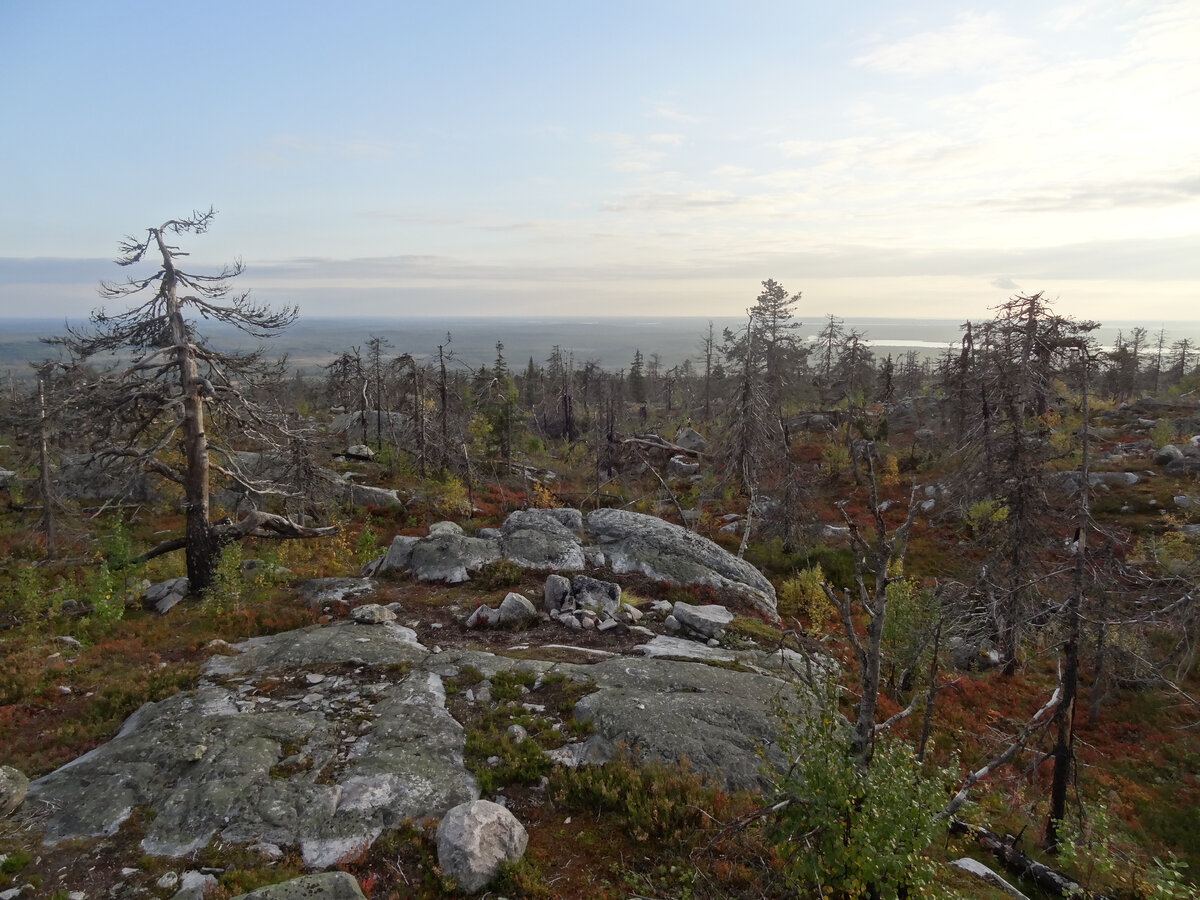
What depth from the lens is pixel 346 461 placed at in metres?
39.0

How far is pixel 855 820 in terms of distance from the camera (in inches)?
213

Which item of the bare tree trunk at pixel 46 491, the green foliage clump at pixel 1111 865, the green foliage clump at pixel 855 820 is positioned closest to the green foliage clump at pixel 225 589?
the bare tree trunk at pixel 46 491

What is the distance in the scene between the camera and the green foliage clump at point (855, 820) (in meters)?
5.14

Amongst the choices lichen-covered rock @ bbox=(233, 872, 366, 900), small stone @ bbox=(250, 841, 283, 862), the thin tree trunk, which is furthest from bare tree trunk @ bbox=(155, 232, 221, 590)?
lichen-covered rock @ bbox=(233, 872, 366, 900)

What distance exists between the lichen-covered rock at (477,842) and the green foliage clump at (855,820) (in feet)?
11.3

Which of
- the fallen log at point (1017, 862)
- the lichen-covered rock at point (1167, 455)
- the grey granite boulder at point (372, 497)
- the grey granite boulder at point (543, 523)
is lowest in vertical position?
the fallen log at point (1017, 862)

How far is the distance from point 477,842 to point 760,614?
1276cm

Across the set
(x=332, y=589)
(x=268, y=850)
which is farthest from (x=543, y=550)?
(x=268, y=850)

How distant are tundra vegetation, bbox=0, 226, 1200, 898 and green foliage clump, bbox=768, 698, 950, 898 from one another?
0.04 m

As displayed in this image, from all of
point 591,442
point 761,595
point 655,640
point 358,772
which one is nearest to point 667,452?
point 591,442

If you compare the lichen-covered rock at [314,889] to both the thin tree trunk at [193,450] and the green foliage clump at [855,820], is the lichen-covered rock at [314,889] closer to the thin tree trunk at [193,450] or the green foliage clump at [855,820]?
the green foliage clump at [855,820]

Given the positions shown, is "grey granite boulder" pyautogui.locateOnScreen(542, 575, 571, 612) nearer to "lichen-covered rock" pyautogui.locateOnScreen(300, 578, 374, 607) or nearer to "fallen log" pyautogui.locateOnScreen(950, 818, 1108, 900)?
"lichen-covered rock" pyautogui.locateOnScreen(300, 578, 374, 607)

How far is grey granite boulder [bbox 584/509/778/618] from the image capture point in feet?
61.2

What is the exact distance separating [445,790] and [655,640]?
6894mm
